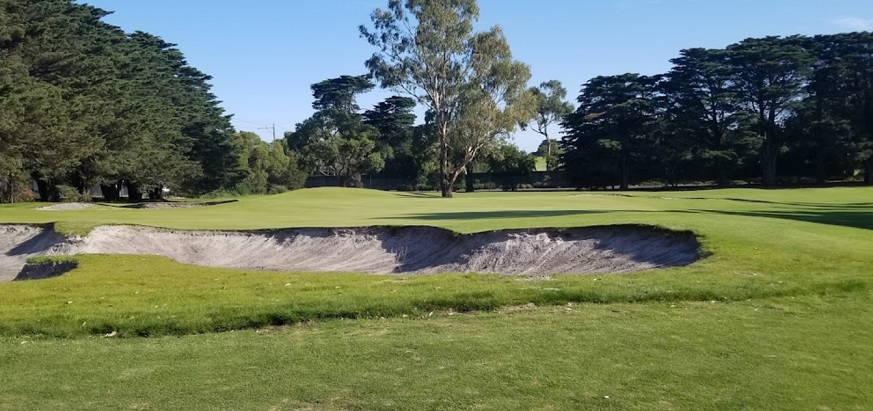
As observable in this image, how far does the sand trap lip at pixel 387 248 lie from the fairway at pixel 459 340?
133 inches

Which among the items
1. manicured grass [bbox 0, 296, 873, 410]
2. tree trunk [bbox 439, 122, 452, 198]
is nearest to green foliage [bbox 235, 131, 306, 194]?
tree trunk [bbox 439, 122, 452, 198]

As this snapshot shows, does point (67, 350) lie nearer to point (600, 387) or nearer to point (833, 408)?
point (600, 387)

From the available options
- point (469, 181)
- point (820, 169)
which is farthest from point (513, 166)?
point (820, 169)

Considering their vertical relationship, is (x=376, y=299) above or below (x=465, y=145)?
below

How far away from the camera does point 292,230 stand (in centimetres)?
2647

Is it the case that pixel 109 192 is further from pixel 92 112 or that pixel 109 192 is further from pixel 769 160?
pixel 769 160

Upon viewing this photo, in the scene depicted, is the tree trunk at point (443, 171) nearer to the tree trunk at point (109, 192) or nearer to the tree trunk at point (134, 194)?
the tree trunk at point (134, 194)

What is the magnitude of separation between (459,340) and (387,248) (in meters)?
15.6

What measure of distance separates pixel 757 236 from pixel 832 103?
68482 millimetres

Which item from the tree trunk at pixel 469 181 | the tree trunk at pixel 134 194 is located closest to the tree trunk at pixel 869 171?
the tree trunk at pixel 469 181

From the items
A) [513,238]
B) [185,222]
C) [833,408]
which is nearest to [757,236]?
[513,238]

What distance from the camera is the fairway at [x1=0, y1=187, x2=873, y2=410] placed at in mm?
6750

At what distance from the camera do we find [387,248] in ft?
80.3

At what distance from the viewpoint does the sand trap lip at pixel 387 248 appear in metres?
19.3
